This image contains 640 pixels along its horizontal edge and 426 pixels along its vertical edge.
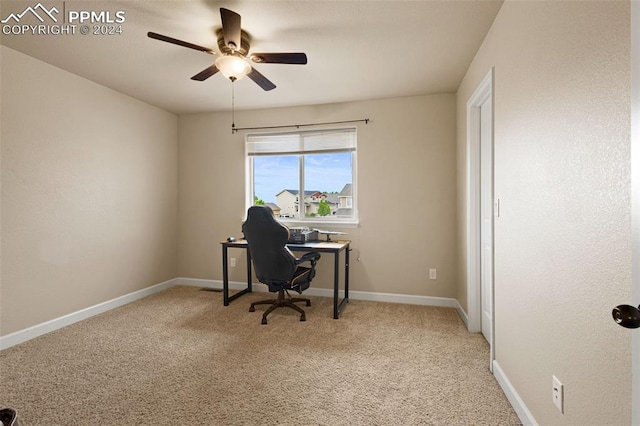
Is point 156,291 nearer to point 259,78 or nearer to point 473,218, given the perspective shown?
point 259,78

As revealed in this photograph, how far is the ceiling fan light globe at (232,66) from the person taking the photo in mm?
2252

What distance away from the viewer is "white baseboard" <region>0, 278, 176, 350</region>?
→ 8.33ft

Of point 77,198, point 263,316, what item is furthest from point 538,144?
point 77,198

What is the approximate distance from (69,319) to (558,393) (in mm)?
3820

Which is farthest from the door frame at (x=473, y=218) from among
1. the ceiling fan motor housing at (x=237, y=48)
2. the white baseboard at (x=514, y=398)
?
the ceiling fan motor housing at (x=237, y=48)

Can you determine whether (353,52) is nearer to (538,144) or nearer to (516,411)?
(538,144)

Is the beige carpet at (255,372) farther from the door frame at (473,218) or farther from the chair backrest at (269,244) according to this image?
the chair backrest at (269,244)

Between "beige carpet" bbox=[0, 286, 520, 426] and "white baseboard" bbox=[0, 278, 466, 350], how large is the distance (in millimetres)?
92

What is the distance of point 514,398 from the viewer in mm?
1742

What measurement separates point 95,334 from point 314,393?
7.09ft

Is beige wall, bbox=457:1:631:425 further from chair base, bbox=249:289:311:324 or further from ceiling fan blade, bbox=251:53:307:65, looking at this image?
chair base, bbox=249:289:311:324

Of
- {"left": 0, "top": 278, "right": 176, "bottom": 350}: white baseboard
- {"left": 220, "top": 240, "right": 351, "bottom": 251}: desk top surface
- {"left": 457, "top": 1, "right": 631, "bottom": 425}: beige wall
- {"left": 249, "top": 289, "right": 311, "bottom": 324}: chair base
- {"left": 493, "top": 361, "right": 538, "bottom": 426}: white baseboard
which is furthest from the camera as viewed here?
{"left": 220, "top": 240, "right": 351, "bottom": 251}: desk top surface

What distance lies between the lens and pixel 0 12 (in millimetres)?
2088

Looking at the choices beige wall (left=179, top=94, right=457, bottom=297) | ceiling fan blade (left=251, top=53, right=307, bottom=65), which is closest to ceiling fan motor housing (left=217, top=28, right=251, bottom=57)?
ceiling fan blade (left=251, top=53, right=307, bottom=65)
